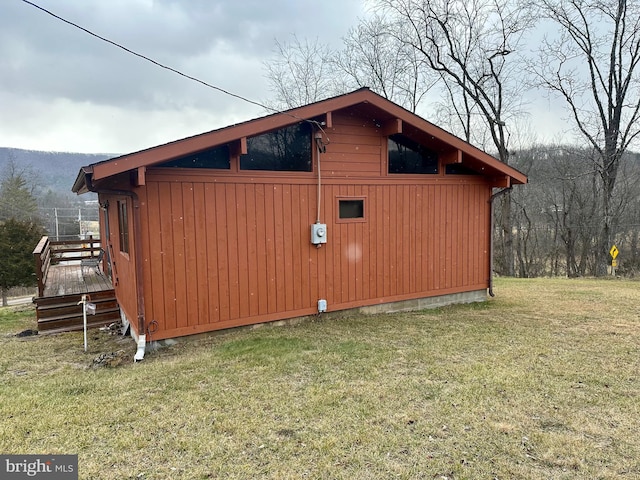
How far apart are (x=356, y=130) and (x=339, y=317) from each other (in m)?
3.08

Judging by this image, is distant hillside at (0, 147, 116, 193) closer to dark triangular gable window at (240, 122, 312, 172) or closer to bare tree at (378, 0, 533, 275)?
bare tree at (378, 0, 533, 275)

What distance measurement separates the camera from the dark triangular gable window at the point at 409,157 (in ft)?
22.3

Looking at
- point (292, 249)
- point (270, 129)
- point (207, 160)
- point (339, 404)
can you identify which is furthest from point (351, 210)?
point (339, 404)

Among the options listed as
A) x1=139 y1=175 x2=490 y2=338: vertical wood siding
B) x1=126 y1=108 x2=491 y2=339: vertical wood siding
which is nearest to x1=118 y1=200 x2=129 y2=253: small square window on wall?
A: x1=126 y1=108 x2=491 y2=339: vertical wood siding

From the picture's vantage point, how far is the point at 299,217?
6.07 metres

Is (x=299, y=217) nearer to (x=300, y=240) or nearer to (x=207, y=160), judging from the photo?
(x=300, y=240)

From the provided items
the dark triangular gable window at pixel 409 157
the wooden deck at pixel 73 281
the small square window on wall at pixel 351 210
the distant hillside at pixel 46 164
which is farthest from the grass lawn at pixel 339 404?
the distant hillside at pixel 46 164

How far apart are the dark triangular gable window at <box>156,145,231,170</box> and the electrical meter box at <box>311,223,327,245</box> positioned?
1548mm

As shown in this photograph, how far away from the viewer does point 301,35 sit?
1769 cm

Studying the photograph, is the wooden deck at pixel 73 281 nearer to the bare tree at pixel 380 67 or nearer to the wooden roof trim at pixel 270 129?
the wooden roof trim at pixel 270 129

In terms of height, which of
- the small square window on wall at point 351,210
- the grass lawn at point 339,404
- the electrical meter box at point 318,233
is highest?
the small square window on wall at point 351,210

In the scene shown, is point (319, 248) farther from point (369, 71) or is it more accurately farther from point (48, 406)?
point (369, 71)

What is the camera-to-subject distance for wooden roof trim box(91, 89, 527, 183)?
14.9 feet

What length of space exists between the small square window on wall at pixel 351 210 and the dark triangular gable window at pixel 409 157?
846mm
